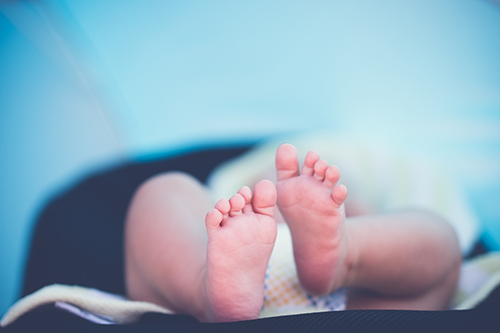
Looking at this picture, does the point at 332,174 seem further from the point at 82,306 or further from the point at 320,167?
the point at 82,306

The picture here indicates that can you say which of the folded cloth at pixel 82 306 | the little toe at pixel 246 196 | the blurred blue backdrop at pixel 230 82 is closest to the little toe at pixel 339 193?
the little toe at pixel 246 196

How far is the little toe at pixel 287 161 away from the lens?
589 mm

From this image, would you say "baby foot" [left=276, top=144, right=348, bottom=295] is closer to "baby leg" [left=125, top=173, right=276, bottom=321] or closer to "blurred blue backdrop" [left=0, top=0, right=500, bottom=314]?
"baby leg" [left=125, top=173, right=276, bottom=321]

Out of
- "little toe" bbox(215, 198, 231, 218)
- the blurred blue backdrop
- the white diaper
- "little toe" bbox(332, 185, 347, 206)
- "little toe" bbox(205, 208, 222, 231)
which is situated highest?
the blurred blue backdrop

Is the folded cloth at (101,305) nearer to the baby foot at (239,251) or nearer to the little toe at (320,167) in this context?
the baby foot at (239,251)

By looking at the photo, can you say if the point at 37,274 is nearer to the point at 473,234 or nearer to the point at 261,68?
the point at 473,234

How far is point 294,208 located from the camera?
1.90 feet

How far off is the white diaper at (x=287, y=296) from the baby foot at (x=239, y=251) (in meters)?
0.09

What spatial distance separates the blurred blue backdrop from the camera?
4.55 feet

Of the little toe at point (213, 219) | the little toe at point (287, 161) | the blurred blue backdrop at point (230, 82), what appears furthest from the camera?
the blurred blue backdrop at point (230, 82)

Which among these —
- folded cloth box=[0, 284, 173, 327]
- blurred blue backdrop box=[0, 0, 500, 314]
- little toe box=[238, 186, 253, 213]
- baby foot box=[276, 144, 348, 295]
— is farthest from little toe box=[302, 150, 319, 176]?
blurred blue backdrop box=[0, 0, 500, 314]

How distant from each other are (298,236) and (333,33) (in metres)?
1.35

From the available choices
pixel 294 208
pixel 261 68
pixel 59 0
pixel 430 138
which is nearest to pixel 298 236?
pixel 294 208

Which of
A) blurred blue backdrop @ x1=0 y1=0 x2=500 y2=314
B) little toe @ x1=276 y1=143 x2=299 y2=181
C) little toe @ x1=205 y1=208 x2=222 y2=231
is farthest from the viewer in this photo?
blurred blue backdrop @ x1=0 y1=0 x2=500 y2=314
